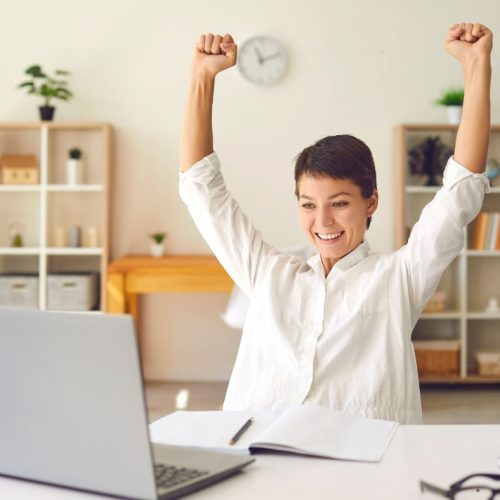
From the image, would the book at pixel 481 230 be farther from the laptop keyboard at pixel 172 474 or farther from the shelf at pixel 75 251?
the laptop keyboard at pixel 172 474

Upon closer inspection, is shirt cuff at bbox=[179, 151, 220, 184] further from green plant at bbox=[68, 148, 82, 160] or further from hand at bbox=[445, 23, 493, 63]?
green plant at bbox=[68, 148, 82, 160]

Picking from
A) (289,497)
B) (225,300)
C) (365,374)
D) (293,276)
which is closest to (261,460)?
(289,497)

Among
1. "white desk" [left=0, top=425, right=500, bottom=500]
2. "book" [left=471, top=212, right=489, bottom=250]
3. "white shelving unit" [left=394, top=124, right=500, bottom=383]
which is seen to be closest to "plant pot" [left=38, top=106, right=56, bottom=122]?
"white shelving unit" [left=394, top=124, right=500, bottom=383]

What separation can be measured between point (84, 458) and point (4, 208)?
4.65 m

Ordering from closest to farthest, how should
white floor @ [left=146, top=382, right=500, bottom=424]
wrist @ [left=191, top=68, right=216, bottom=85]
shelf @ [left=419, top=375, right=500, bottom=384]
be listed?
1. wrist @ [left=191, top=68, right=216, bottom=85]
2. white floor @ [left=146, top=382, right=500, bottom=424]
3. shelf @ [left=419, top=375, right=500, bottom=384]

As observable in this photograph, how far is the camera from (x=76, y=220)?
5371 millimetres

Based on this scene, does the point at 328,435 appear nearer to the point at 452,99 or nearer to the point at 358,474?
the point at 358,474

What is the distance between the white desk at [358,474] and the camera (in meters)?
1.03

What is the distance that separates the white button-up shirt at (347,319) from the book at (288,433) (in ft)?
0.77

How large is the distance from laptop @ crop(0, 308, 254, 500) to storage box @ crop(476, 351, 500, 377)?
4336 mm

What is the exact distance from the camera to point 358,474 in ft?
3.64

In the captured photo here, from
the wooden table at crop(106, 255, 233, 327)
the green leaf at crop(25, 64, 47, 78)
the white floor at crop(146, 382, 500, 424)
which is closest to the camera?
the white floor at crop(146, 382, 500, 424)

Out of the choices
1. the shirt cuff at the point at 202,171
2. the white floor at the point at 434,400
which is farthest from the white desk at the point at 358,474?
the white floor at the point at 434,400

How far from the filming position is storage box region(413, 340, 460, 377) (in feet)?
16.8
